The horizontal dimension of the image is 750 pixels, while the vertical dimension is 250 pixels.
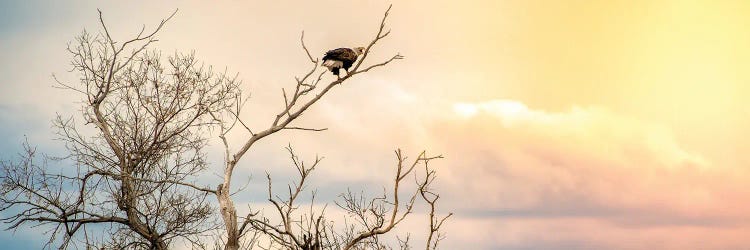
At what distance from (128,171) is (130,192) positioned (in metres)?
0.62

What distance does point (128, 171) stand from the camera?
43.2 feet

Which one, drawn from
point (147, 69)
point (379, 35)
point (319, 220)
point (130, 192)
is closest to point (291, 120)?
point (379, 35)

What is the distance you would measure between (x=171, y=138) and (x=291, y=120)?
11.1 feet

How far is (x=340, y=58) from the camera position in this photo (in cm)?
1486

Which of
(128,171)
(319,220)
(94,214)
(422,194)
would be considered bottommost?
(319,220)

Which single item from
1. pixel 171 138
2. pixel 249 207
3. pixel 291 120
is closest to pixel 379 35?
pixel 291 120

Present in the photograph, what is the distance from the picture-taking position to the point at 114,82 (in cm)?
1393

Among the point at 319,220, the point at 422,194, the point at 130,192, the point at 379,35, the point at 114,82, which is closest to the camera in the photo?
the point at 319,220

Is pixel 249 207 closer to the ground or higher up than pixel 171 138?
closer to the ground

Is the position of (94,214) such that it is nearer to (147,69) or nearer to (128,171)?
(128,171)

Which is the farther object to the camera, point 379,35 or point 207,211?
point 207,211

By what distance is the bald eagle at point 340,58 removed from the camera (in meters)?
14.5

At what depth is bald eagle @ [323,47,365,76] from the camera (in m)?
14.5

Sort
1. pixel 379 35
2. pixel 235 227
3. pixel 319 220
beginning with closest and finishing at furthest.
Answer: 1. pixel 319 220
2. pixel 235 227
3. pixel 379 35
